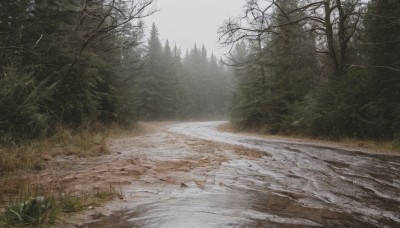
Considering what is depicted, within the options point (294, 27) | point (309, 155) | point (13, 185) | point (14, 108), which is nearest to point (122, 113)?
point (294, 27)

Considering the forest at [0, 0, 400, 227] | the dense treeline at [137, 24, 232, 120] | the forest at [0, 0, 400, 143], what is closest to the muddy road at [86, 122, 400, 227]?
the forest at [0, 0, 400, 227]

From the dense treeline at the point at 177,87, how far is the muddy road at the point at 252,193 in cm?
2795

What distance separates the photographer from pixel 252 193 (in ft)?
17.7

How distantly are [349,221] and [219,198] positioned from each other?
5.73 ft

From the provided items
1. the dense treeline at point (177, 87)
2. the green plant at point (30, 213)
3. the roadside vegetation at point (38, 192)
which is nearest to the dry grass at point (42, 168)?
the roadside vegetation at point (38, 192)

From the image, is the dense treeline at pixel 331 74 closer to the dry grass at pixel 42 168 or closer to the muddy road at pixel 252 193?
the muddy road at pixel 252 193

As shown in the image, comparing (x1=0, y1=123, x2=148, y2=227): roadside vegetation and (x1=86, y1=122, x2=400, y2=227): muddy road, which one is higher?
(x1=0, y1=123, x2=148, y2=227): roadside vegetation

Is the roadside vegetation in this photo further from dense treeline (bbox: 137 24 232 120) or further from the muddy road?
dense treeline (bbox: 137 24 232 120)

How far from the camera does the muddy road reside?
3979 millimetres

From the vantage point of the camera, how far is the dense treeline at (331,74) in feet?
44.3

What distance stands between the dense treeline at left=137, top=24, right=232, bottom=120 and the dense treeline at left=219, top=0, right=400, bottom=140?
1556 centimetres

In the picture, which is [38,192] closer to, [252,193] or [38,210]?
[38,210]

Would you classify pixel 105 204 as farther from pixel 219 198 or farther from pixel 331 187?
pixel 331 187

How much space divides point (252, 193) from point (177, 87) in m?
52.5
